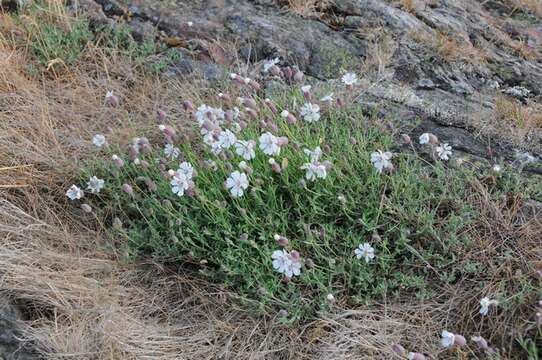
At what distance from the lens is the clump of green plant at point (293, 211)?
8.72 ft

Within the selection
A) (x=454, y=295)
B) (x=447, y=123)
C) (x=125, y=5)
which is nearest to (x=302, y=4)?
(x=125, y=5)

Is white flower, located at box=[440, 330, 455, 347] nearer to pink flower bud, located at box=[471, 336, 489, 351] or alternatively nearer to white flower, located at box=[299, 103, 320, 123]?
pink flower bud, located at box=[471, 336, 489, 351]

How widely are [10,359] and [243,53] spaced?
8.55ft

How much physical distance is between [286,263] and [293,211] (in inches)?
17.5

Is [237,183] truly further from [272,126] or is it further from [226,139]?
[272,126]

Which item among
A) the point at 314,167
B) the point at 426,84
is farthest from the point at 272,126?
the point at 426,84

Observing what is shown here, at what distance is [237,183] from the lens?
271 cm

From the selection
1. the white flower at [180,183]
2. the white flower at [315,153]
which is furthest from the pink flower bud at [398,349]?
the white flower at [180,183]

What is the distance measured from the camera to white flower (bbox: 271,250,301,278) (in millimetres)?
2523

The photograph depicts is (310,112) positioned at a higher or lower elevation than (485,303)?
higher

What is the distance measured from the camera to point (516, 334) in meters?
2.35

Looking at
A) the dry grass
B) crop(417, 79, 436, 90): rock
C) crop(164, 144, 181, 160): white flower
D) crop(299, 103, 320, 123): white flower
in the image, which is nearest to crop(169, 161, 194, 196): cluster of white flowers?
crop(164, 144, 181, 160): white flower

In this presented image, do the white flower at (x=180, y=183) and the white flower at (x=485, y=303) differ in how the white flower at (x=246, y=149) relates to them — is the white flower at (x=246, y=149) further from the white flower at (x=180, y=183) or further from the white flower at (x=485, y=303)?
the white flower at (x=485, y=303)

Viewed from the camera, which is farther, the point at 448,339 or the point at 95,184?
the point at 95,184
